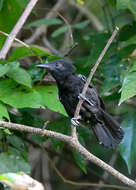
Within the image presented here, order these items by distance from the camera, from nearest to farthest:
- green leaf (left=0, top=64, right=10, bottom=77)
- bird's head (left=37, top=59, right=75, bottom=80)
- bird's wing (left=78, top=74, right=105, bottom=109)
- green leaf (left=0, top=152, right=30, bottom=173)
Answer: green leaf (left=0, top=152, right=30, bottom=173)
green leaf (left=0, top=64, right=10, bottom=77)
bird's head (left=37, top=59, right=75, bottom=80)
bird's wing (left=78, top=74, right=105, bottom=109)

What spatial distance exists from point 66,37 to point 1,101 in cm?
285

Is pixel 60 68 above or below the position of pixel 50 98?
above

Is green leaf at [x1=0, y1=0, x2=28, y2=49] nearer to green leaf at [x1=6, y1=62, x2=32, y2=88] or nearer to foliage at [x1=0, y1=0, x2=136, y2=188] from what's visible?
foliage at [x1=0, y1=0, x2=136, y2=188]

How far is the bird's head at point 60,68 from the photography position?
131 inches

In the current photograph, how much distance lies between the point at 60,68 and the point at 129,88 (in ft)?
3.19

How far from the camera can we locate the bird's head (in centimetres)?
332

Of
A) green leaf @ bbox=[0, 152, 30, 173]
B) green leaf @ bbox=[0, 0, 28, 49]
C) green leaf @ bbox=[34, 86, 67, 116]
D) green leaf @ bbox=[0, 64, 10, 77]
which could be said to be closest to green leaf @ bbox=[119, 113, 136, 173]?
green leaf @ bbox=[34, 86, 67, 116]

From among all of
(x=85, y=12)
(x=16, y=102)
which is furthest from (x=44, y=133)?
(x=85, y=12)

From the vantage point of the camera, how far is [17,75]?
295 centimetres

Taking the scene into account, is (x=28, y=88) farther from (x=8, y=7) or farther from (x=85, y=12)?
(x=85, y=12)

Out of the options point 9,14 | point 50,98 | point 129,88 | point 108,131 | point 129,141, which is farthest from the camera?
point 108,131

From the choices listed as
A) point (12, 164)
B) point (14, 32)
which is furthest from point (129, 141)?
point (14, 32)

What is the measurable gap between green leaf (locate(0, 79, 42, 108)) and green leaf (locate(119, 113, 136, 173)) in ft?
2.75

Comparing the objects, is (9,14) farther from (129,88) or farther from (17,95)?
(129,88)
